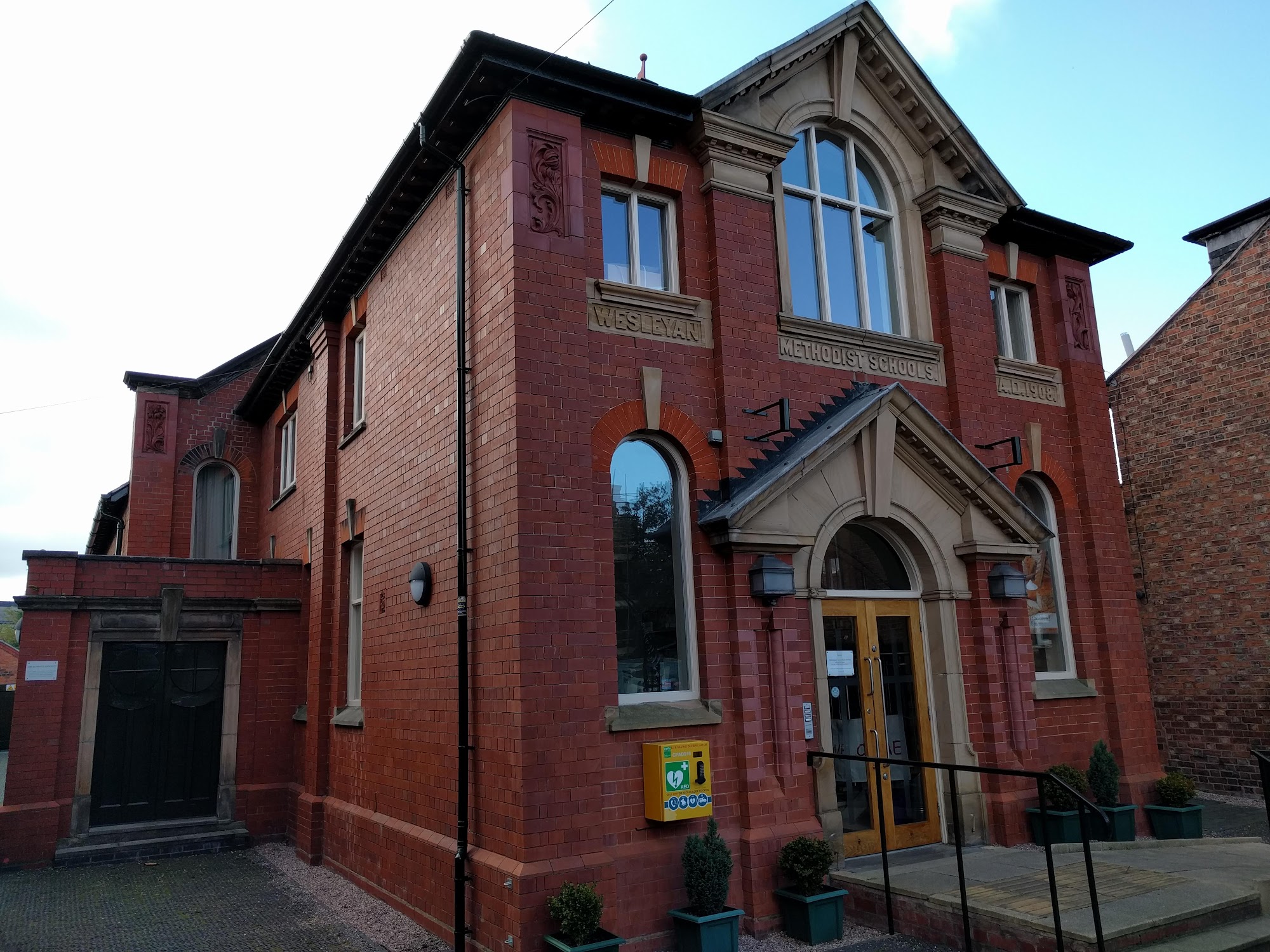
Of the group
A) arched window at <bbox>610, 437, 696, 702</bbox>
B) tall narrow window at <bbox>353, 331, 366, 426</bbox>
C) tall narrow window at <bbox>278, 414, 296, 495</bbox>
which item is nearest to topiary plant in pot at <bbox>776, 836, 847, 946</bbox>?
arched window at <bbox>610, 437, 696, 702</bbox>

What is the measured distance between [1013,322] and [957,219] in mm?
1998

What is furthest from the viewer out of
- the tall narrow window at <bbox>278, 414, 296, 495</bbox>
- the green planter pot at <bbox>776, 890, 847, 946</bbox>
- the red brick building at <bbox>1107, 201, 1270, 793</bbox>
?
the tall narrow window at <bbox>278, 414, 296, 495</bbox>

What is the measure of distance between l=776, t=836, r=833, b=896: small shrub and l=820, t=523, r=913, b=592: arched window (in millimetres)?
2440

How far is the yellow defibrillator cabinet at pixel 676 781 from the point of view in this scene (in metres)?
7.52

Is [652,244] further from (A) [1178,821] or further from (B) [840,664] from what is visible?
(A) [1178,821]

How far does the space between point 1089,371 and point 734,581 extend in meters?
6.85

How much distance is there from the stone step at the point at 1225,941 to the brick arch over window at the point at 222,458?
56.6 feet

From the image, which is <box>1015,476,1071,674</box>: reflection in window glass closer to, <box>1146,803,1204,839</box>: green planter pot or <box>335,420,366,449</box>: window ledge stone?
<box>1146,803,1204,839</box>: green planter pot

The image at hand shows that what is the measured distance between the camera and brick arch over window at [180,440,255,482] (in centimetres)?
1869

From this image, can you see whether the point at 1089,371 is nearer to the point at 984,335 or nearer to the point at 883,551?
the point at 984,335

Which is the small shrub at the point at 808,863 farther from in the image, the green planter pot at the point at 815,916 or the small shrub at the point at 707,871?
the small shrub at the point at 707,871

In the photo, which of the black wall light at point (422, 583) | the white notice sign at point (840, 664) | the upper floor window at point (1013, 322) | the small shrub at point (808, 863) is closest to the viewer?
the small shrub at point (808, 863)

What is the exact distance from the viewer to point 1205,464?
45.7 feet

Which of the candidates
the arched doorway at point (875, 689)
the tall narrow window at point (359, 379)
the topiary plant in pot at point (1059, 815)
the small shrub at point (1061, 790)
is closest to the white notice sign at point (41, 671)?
the tall narrow window at point (359, 379)
